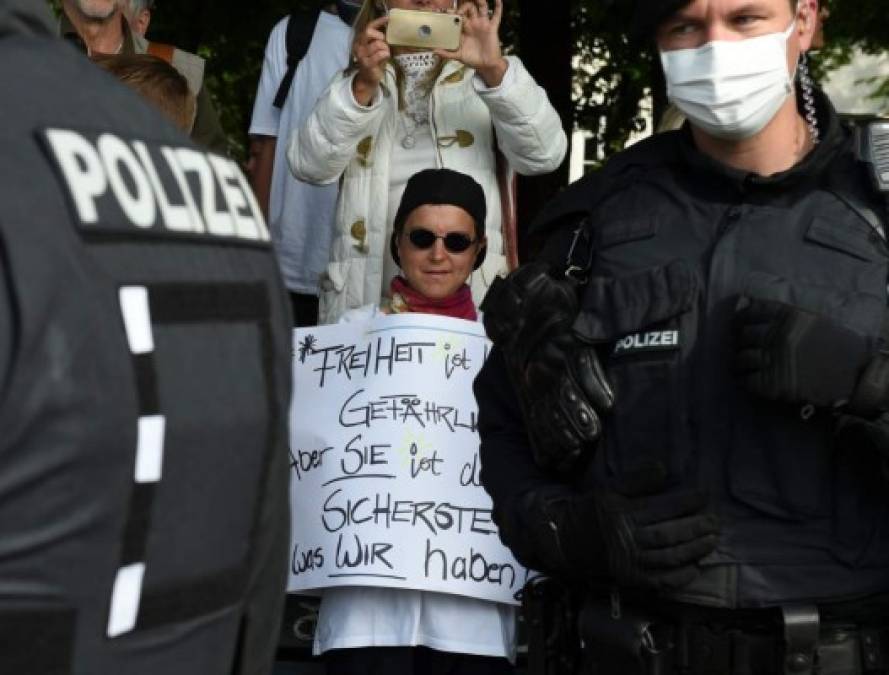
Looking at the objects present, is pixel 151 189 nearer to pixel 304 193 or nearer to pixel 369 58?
pixel 369 58

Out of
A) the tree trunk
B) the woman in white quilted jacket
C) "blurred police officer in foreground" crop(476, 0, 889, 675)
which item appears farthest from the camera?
the tree trunk

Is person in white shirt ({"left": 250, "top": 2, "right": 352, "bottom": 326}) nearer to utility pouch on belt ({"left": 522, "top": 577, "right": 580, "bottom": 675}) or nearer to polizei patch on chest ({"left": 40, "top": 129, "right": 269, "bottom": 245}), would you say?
utility pouch on belt ({"left": 522, "top": 577, "right": 580, "bottom": 675})

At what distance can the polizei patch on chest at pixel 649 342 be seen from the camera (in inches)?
146

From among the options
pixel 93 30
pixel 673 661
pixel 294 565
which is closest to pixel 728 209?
pixel 673 661

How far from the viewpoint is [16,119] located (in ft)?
6.81

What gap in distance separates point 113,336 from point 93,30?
15.4 feet

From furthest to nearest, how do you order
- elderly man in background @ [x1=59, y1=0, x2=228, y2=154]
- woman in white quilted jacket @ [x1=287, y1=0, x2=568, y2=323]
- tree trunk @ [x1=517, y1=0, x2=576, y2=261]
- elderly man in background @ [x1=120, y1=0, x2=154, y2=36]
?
1. tree trunk @ [x1=517, y1=0, x2=576, y2=261]
2. elderly man in background @ [x1=120, y1=0, x2=154, y2=36]
3. elderly man in background @ [x1=59, y1=0, x2=228, y2=154]
4. woman in white quilted jacket @ [x1=287, y1=0, x2=568, y2=323]

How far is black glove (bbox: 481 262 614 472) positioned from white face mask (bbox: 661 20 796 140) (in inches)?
15.9

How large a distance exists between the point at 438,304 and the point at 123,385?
391cm

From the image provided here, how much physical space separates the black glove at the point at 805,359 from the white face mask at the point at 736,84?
461mm

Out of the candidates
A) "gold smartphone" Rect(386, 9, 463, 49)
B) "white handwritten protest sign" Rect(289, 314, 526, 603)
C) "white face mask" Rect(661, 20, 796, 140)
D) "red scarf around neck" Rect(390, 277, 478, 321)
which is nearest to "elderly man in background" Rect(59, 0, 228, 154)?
"gold smartphone" Rect(386, 9, 463, 49)

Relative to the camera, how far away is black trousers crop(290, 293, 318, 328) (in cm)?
708

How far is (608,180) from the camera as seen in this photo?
3982 mm

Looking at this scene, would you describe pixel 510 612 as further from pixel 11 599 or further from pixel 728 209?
pixel 11 599
